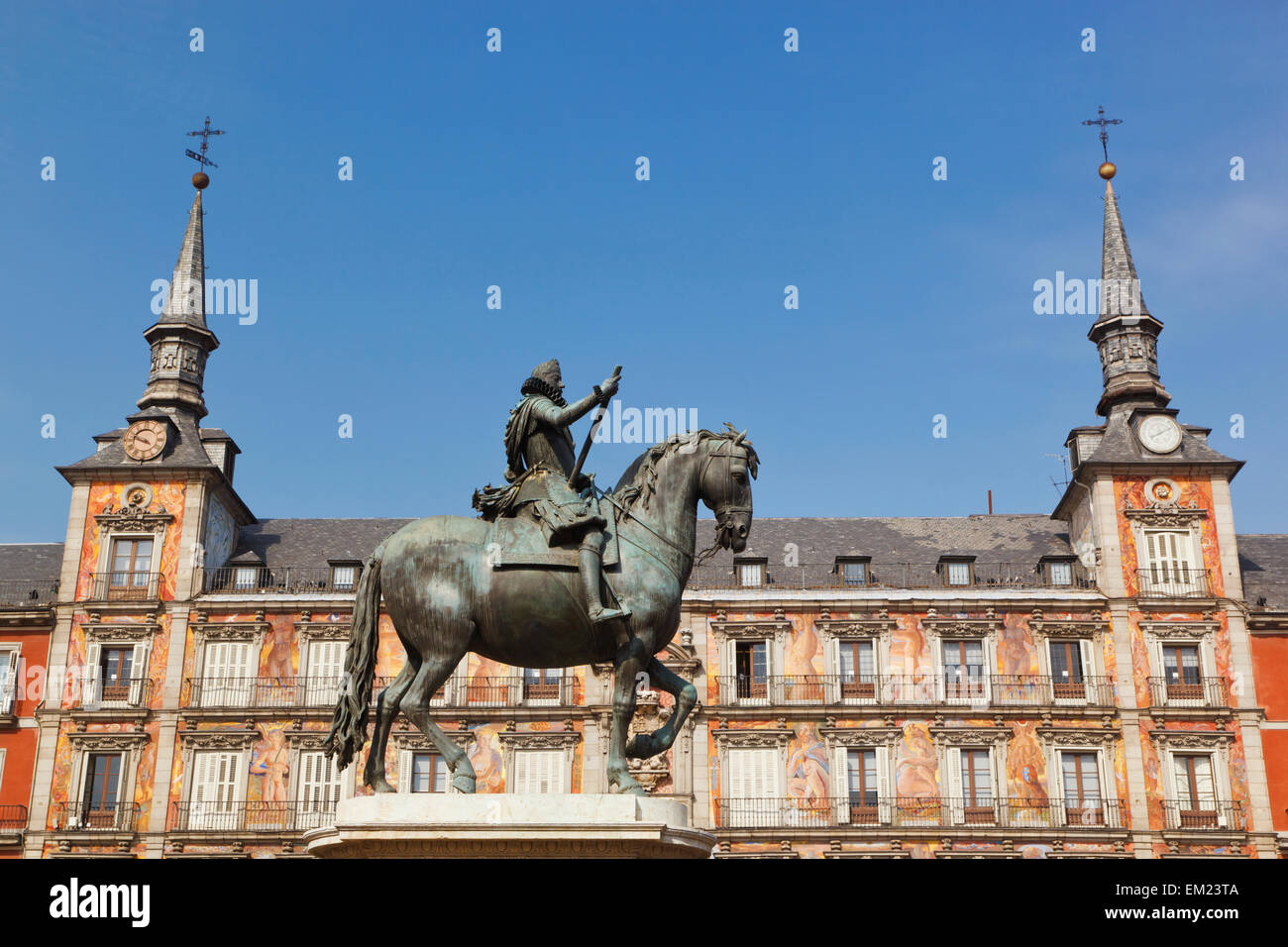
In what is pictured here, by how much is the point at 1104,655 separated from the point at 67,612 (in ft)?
115

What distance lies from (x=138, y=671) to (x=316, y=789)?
744 centimetres

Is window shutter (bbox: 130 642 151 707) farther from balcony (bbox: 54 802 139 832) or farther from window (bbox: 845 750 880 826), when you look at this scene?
window (bbox: 845 750 880 826)

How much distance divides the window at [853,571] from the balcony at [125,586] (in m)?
23.7

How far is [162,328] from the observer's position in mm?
54562

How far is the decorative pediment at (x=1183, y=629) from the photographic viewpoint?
46.5m

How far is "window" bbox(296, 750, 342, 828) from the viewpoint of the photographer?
149 feet

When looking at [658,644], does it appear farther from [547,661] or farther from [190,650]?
[190,650]

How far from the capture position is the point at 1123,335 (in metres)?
53.8

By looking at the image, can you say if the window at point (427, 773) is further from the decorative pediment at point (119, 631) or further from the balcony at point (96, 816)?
the decorative pediment at point (119, 631)

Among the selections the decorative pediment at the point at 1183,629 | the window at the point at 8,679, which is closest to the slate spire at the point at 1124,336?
the decorative pediment at the point at 1183,629

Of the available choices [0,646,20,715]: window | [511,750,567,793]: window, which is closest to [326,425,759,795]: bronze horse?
[511,750,567,793]: window

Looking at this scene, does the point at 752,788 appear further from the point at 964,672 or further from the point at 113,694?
the point at 113,694

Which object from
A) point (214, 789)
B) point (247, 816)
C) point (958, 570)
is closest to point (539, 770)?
point (247, 816)
